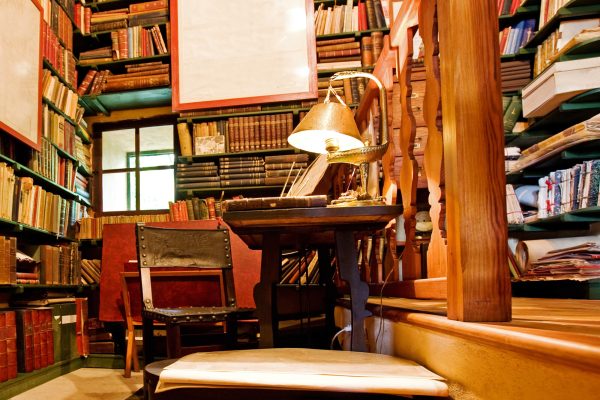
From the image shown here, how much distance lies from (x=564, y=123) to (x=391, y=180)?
6.05ft

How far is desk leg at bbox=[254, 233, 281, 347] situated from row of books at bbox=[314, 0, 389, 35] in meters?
3.16

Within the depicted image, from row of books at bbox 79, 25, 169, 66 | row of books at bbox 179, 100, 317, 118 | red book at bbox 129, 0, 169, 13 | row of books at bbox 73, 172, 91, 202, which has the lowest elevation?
row of books at bbox 73, 172, 91, 202

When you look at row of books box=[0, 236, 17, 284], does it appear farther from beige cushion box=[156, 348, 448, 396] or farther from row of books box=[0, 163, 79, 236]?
beige cushion box=[156, 348, 448, 396]

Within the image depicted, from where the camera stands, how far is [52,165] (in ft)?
12.0

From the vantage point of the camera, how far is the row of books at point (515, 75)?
341 centimetres

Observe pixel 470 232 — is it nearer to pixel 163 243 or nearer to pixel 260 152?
pixel 163 243

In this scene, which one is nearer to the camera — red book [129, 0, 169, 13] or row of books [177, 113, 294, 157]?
row of books [177, 113, 294, 157]

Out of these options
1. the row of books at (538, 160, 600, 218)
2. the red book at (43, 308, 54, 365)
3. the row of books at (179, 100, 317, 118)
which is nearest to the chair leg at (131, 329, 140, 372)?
the red book at (43, 308, 54, 365)

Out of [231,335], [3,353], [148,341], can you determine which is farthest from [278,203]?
[3,353]

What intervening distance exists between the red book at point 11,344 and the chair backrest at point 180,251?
4.96 ft

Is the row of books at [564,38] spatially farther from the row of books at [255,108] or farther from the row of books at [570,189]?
the row of books at [255,108]

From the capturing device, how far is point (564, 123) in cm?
295

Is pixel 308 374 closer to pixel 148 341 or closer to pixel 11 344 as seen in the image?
pixel 148 341

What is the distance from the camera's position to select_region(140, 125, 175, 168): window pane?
4695 mm
